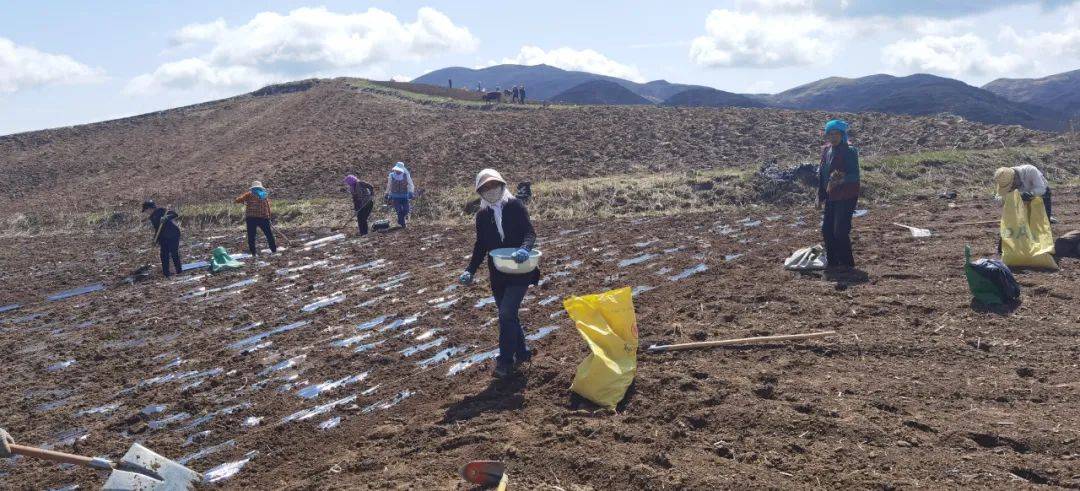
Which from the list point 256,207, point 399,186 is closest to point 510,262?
point 256,207

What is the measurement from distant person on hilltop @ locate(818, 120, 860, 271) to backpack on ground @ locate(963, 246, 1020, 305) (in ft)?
5.76

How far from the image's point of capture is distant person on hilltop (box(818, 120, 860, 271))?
28.0ft

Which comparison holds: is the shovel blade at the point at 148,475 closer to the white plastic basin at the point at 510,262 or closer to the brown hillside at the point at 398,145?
the white plastic basin at the point at 510,262

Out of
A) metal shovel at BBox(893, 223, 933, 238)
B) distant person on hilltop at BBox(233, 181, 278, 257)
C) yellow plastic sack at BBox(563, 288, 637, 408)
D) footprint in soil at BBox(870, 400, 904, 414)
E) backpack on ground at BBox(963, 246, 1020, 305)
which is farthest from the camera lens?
distant person on hilltop at BBox(233, 181, 278, 257)

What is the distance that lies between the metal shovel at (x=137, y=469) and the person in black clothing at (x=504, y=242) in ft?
8.29

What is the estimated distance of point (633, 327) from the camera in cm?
573

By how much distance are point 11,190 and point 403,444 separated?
115 ft

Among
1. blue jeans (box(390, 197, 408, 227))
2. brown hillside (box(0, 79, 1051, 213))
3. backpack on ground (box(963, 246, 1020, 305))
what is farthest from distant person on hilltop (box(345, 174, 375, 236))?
backpack on ground (box(963, 246, 1020, 305))

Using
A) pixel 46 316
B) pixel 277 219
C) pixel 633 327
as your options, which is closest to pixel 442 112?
pixel 277 219

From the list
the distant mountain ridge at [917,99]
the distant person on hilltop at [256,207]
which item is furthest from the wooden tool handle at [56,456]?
the distant mountain ridge at [917,99]

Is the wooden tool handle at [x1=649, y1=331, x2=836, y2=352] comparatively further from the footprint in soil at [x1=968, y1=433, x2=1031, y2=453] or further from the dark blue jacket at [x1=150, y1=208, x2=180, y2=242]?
the dark blue jacket at [x1=150, y1=208, x2=180, y2=242]

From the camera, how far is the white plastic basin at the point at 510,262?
5875 millimetres

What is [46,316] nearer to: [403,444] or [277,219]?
[403,444]

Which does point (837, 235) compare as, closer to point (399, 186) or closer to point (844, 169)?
point (844, 169)
